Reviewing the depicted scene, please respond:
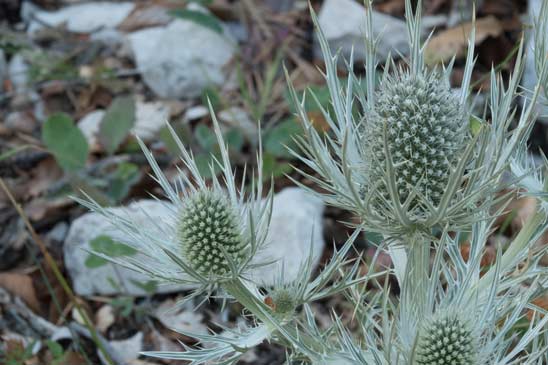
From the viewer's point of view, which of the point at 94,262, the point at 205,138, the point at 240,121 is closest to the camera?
the point at 94,262

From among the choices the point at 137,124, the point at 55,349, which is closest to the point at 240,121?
the point at 137,124

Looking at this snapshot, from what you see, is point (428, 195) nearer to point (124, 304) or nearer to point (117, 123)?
point (124, 304)

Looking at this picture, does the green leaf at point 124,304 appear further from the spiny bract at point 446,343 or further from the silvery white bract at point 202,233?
the spiny bract at point 446,343

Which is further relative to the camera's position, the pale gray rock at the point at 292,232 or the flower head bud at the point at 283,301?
the pale gray rock at the point at 292,232

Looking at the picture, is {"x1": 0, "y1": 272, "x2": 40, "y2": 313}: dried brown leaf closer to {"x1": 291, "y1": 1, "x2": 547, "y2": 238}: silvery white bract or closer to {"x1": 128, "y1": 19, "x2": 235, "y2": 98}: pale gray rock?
{"x1": 128, "y1": 19, "x2": 235, "y2": 98}: pale gray rock

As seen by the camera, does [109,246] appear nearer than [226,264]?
No

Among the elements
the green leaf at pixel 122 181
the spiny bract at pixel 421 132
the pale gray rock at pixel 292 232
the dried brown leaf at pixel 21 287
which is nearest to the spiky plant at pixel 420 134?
the spiny bract at pixel 421 132
